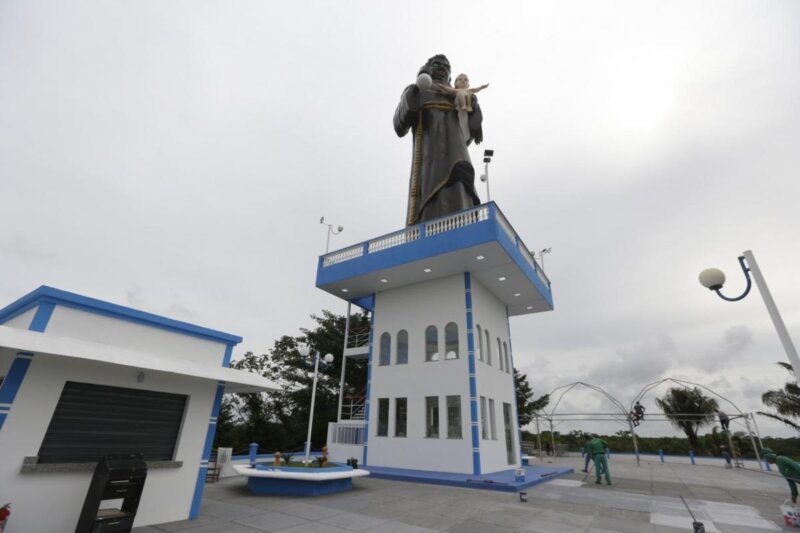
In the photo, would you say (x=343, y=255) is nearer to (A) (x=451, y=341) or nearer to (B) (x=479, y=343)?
(A) (x=451, y=341)

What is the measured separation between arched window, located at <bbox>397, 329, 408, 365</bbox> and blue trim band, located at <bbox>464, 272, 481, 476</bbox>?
3348mm

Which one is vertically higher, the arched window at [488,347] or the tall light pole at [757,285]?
the arched window at [488,347]

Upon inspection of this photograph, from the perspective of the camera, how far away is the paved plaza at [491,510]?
7.18 metres

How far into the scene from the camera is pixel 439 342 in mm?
16516

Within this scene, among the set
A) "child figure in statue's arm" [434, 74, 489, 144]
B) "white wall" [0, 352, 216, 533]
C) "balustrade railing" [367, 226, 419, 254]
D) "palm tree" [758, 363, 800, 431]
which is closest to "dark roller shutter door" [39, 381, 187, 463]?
"white wall" [0, 352, 216, 533]

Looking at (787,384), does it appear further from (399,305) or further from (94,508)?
(94,508)

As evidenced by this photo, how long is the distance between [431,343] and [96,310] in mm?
12610

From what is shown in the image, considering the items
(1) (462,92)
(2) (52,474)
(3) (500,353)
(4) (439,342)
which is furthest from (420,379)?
(1) (462,92)

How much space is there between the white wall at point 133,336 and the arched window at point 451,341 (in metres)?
9.95

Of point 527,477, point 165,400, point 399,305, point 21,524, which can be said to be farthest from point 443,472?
point 21,524

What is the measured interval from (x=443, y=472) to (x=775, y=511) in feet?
31.3

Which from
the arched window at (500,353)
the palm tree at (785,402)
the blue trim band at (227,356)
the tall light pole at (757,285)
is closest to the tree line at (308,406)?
the palm tree at (785,402)

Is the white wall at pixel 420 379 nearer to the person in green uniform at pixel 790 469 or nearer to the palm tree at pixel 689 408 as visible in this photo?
the person in green uniform at pixel 790 469

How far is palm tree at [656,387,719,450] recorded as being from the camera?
3000 centimetres
